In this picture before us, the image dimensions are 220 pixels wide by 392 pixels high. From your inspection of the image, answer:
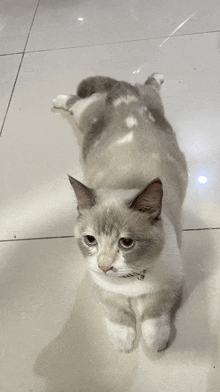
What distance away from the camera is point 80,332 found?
1243mm

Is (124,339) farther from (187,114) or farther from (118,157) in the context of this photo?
(187,114)

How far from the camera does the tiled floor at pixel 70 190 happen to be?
1.16m

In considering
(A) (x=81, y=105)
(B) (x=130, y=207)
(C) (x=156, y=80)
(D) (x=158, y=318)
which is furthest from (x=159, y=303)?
(C) (x=156, y=80)

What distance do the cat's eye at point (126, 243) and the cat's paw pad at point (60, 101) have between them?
123 centimetres

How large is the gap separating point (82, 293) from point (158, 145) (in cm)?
68

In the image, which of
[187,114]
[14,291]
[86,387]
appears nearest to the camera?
[86,387]

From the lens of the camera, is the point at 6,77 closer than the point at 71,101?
No

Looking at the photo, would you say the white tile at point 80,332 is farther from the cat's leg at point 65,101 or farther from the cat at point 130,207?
the cat's leg at point 65,101

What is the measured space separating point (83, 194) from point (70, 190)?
71cm

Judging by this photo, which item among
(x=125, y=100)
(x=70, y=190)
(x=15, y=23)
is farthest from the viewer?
(x=15, y=23)

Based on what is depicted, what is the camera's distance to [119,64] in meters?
2.06

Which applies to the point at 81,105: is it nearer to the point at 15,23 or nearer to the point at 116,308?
the point at 116,308

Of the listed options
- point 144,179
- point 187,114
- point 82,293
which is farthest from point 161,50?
point 82,293

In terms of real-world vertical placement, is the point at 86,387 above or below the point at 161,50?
below
